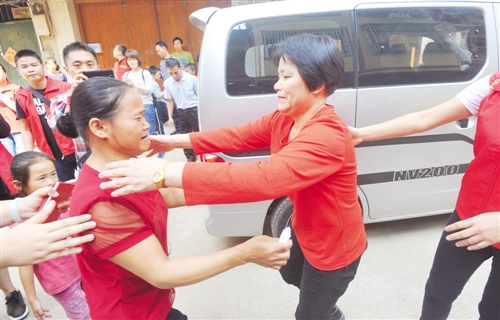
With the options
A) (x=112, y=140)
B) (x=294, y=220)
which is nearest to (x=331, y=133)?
(x=294, y=220)

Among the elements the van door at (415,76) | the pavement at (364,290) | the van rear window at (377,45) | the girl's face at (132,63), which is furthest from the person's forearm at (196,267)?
the girl's face at (132,63)

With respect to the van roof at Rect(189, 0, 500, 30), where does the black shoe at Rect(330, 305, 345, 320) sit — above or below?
below

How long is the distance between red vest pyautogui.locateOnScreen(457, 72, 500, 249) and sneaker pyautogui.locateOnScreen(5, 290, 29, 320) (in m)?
2.97

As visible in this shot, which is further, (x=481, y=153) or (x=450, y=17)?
(x=450, y=17)

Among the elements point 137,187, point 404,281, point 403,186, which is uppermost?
point 137,187

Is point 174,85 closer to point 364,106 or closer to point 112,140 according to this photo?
point 364,106

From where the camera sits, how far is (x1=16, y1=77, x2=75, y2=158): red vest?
2.80 metres

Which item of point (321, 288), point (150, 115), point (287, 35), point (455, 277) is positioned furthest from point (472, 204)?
point (150, 115)

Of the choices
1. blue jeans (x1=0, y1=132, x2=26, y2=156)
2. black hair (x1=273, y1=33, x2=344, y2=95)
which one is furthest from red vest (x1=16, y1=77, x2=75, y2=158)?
black hair (x1=273, y1=33, x2=344, y2=95)

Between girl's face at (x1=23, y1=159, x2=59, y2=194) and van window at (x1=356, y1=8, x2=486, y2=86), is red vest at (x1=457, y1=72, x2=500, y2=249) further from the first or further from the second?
girl's face at (x1=23, y1=159, x2=59, y2=194)

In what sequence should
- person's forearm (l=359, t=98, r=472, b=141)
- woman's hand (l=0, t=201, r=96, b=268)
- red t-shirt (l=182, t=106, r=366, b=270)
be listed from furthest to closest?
person's forearm (l=359, t=98, r=472, b=141) < red t-shirt (l=182, t=106, r=366, b=270) < woman's hand (l=0, t=201, r=96, b=268)

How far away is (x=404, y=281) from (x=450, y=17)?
6.78 feet

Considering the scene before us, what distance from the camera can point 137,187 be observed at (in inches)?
37.0

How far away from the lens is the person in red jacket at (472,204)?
124 centimetres
